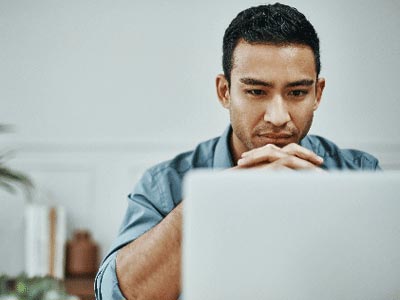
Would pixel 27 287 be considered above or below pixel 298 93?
below

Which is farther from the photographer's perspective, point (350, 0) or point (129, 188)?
point (129, 188)

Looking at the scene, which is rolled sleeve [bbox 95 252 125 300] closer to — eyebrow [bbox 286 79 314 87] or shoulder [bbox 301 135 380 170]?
eyebrow [bbox 286 79 314 87]

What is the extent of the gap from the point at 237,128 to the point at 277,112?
0.14m

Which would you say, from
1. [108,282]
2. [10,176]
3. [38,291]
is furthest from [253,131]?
[10,176]

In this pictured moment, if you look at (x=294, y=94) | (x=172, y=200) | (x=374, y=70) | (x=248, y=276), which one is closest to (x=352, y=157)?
(x=294, y=94)

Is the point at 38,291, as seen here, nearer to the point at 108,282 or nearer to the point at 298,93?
the point at 108,282

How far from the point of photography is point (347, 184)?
520mm

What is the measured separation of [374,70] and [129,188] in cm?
108

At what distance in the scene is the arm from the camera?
89cm

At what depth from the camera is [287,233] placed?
0.52 meters

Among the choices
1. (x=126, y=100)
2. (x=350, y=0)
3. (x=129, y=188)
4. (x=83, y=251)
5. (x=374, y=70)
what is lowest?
(x=83, y=251)

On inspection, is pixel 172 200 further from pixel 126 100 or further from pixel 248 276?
pixel 126 100

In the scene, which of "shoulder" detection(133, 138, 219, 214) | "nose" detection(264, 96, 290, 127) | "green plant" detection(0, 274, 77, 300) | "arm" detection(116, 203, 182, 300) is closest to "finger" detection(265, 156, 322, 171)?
"arm" detection(116, 203, 182, 300)

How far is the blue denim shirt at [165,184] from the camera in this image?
41.5 inches
